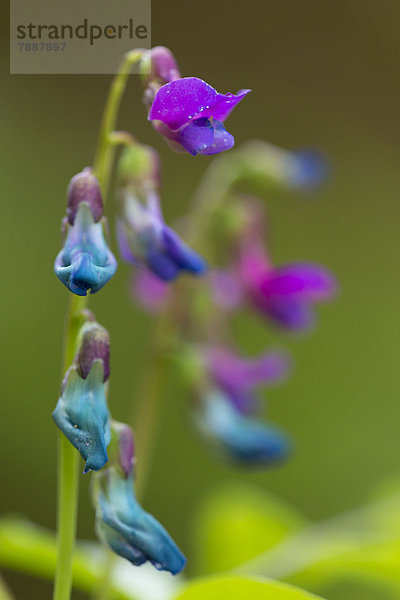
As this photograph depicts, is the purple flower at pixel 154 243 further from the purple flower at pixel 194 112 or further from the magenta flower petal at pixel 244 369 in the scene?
the magenta flower petal at pixel 244 369

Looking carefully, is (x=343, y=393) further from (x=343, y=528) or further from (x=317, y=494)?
(x=343, y=528)

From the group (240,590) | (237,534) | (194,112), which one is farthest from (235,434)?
(194,112)

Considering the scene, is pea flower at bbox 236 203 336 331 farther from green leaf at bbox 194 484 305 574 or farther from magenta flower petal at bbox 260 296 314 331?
green leaf at bbox 194 484 305 574

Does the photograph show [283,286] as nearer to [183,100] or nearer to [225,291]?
[225,291]

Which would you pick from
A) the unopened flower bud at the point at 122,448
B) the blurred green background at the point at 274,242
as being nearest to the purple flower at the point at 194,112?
the unopened flower bud at the point at 122,448

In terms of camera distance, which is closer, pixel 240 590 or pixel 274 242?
pixel 240 590

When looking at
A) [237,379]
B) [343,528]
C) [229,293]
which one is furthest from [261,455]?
[343,528]

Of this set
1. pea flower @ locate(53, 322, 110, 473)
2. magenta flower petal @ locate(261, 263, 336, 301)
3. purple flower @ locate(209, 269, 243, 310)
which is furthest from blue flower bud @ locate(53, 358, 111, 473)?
purple flower @ locate(209, 269, 243, 310)
